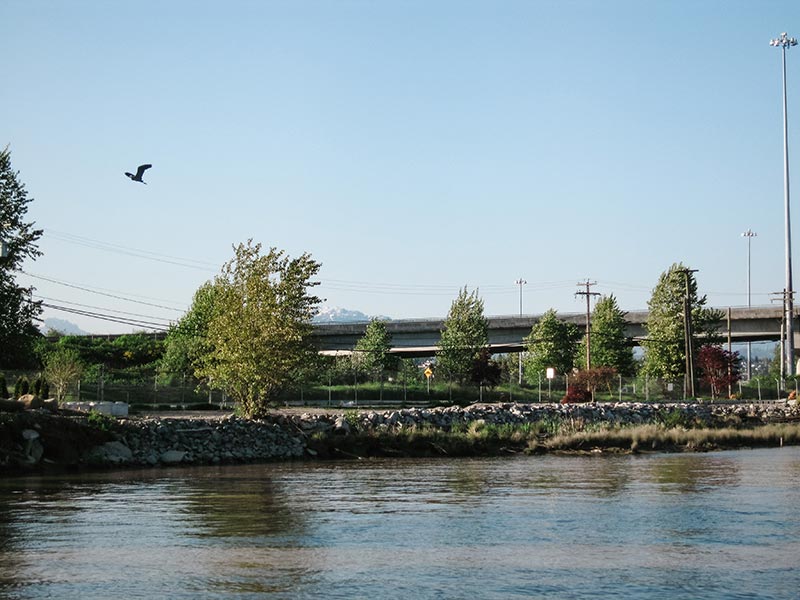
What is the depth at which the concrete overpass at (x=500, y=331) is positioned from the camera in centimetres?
11088

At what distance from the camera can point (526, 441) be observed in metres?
43.7

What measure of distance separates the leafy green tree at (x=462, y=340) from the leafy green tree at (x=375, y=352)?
33.5ft

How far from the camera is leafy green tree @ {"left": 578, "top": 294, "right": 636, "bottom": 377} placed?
93.8 meters

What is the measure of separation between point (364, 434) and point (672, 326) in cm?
5041

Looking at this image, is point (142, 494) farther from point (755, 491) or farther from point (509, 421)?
point (509, 421)

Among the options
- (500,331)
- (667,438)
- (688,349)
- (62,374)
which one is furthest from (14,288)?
(500,331)

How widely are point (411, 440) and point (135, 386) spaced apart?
29154 mm

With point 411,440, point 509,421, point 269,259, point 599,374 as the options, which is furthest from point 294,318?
point 599,374

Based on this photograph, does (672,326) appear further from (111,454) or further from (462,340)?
(111,454)

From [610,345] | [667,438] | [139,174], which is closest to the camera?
[139,174]

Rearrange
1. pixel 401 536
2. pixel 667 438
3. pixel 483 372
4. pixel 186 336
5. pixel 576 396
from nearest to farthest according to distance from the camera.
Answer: pixel 401 536 < pixel 667 438 < pixel 576 396 < pixel 186 336 < pixel 483 372

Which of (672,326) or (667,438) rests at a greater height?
(672,326)

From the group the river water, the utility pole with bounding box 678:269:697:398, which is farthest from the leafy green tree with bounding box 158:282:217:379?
the river water

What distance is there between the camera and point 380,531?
1964 centimetres
